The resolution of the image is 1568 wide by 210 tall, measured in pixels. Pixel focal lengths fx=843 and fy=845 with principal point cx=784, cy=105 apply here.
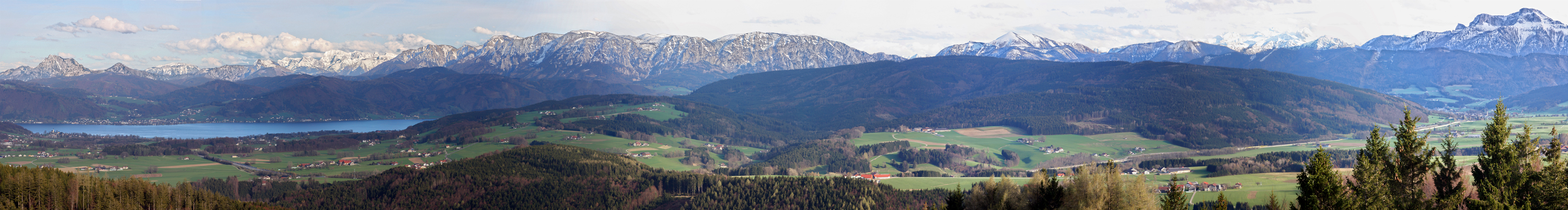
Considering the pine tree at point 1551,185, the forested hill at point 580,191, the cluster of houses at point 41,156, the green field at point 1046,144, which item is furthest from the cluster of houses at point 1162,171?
the cluster of houses at point 41,156

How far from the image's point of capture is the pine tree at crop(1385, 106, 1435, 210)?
2720 centimetres

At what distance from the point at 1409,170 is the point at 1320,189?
7.56m

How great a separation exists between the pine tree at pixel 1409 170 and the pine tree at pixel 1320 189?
19.8 ft

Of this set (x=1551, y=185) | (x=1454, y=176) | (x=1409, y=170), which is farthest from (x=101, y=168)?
(x=1551, y=185)

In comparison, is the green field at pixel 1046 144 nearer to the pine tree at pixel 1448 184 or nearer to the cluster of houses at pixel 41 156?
the pine tree at pixel 1448 184

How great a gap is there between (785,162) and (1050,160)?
46.6 meters

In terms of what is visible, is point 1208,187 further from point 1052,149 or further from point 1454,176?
point 1454,176

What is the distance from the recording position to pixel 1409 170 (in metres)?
27.5

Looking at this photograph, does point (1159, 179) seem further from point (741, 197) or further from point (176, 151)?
point (176, 151)

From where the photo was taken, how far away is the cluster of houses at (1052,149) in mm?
159875

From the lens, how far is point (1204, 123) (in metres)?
193

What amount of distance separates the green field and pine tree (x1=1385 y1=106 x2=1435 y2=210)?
11637 centimetres

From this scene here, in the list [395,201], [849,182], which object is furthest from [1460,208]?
[395,201]

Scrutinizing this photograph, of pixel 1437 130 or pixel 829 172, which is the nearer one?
pixel 829 172
